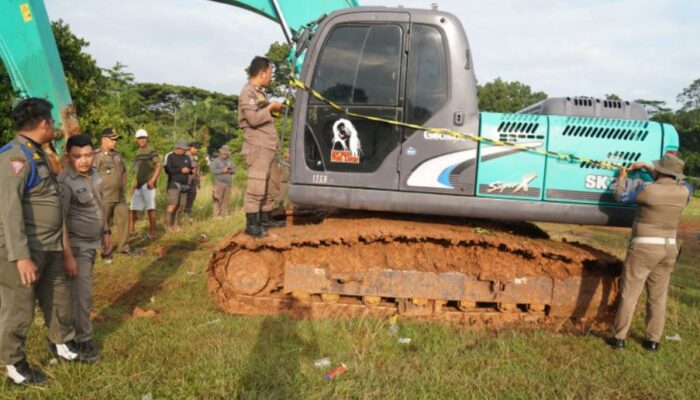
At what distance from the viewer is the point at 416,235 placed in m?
4.46

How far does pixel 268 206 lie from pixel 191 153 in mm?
6696

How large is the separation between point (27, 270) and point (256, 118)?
239 centimetres

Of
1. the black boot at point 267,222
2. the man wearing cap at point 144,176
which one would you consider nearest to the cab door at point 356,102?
the black boot at point 267,222

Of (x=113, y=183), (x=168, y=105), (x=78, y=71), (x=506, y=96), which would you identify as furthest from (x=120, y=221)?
(x=506, y=96)

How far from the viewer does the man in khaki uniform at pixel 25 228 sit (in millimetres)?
3041

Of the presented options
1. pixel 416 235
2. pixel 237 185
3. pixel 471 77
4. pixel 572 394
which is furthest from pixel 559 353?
pixel 237 185

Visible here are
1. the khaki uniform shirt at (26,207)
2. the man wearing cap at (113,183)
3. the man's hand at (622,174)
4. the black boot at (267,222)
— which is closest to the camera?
the khaki uniform shirt at (26,207)

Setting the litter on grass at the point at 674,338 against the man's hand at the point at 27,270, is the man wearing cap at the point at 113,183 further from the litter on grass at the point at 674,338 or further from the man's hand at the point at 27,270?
the litter on grass at the point at 674,338

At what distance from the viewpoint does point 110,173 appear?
6.92 metres

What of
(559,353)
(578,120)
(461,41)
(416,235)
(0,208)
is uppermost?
(461,41)

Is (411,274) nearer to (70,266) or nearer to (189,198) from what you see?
(70,266)

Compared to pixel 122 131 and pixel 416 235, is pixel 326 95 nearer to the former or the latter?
pixel 416 235

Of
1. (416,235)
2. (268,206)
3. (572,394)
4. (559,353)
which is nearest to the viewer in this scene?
(572,394)

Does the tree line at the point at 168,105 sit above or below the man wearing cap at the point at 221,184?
above
